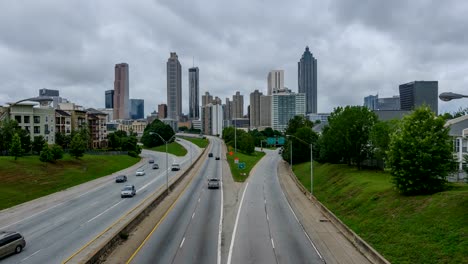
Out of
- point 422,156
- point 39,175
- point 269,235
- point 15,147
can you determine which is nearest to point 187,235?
point 269,235

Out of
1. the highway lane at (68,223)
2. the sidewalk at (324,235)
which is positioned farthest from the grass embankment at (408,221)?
the highway lane at (68,223)

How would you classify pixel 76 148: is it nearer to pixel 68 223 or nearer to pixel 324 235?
pixel 68 223

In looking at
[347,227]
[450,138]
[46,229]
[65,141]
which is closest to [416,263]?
[347,227]

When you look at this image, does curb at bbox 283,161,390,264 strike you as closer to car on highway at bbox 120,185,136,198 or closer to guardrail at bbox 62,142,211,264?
guardrail at bbox 62,142,211,264

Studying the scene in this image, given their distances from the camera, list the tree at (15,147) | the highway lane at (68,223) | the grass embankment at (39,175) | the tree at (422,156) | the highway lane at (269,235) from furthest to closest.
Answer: the tree at (15,147), the grass embankment at (39,175), the tree at (422,156), the highway lane at (68,223), the highway lane at (269,235)

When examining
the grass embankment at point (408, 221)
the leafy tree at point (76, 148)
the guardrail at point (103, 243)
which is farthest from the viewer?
the leafy tree at point (76, 148)

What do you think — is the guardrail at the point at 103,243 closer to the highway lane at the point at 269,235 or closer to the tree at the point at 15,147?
the highway lane at the point at 269,235

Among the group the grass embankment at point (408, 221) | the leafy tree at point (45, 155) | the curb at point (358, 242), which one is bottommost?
the curb at point (358, 242)
